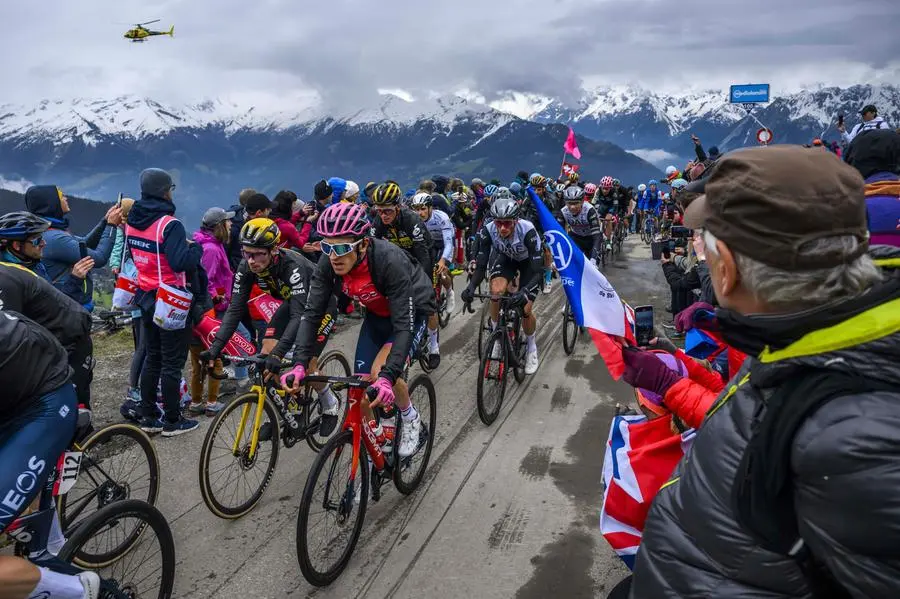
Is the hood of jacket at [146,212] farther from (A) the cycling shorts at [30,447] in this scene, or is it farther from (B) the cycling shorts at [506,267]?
(B) the cycling shorts at [506,267]

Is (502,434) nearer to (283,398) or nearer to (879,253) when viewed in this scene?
(283,398)

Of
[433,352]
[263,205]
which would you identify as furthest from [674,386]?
[263,205]

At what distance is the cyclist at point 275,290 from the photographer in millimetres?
4898

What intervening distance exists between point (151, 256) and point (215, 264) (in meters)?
1.52

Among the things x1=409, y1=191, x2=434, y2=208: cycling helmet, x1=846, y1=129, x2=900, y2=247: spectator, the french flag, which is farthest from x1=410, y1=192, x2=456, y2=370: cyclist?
x1=846, y1=129, x2=900, y2=247: spectator

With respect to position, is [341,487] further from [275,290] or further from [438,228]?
[438,228]

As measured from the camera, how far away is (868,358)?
42.7 inches

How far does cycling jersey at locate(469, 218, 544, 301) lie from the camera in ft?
23.6

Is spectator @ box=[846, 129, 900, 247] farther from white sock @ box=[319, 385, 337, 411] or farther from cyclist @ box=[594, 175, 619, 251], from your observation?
cyclist @ box=[594, 175, 619, 251]

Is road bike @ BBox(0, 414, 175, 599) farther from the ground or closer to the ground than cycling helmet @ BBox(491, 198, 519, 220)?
closer to the ground

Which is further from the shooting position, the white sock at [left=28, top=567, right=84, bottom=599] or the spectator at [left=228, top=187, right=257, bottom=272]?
the spectator at [left=228, top=187, right=257, bottom=272]

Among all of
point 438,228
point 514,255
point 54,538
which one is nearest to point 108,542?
point 54,538

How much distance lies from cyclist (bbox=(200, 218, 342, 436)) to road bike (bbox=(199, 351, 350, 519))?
0.20m

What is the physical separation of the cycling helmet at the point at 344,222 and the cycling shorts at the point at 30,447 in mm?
1991
